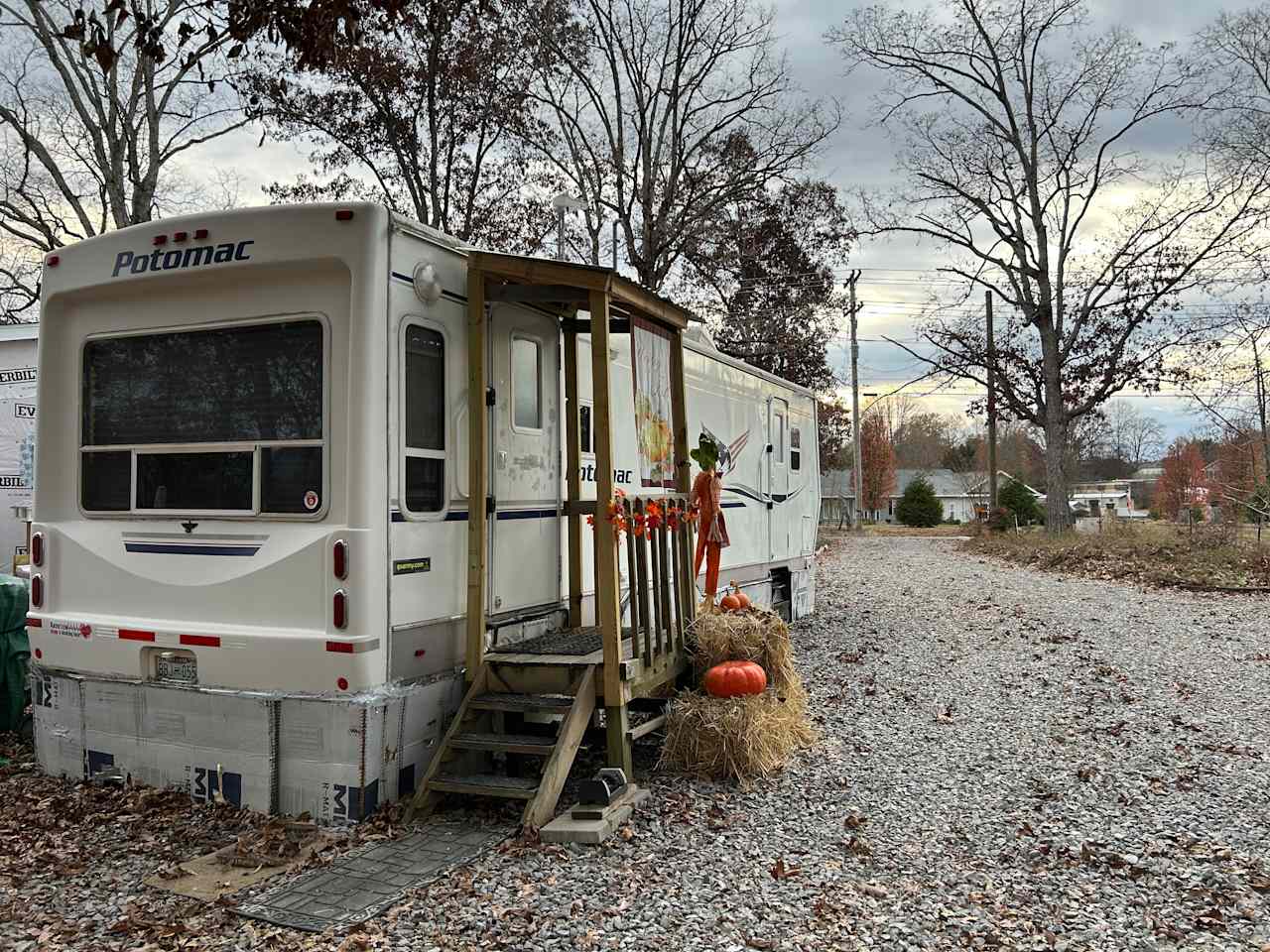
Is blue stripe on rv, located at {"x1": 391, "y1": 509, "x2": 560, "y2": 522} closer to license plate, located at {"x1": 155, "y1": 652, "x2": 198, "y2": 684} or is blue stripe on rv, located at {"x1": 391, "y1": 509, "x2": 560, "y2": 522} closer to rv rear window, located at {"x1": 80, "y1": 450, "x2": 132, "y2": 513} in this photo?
license plate, located at {"x1": 155, "y1": 652, "x2": 198, "y2": 684}

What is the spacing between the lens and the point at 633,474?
8.07 meters

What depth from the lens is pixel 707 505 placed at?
716cm

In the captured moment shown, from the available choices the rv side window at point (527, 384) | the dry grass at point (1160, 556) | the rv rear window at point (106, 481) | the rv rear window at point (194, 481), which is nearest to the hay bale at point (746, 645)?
the rv side window at point (527, 384)

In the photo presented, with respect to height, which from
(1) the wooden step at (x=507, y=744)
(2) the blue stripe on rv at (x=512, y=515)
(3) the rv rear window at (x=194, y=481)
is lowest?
(1) the wooden step at (x=507, y=744)

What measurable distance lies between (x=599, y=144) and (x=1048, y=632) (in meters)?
14.9

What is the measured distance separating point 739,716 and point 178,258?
3907 mm

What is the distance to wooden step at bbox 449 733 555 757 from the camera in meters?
5.15

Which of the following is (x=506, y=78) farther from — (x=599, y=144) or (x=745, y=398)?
(x=745, y=398)

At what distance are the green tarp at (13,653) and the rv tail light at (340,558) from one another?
9.86 ft

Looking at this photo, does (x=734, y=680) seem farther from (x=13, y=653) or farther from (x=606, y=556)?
(x=13, y=653)

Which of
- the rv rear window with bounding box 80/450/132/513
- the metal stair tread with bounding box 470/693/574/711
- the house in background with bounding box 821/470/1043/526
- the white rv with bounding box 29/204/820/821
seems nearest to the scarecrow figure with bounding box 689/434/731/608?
the white rv with bounding box 29/204/820/821

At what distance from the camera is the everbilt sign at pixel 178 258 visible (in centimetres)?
520

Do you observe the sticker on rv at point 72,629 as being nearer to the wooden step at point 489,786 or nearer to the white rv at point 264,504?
the white rv at point 264,504

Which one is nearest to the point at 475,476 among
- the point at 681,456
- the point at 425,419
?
the point at 425,419
